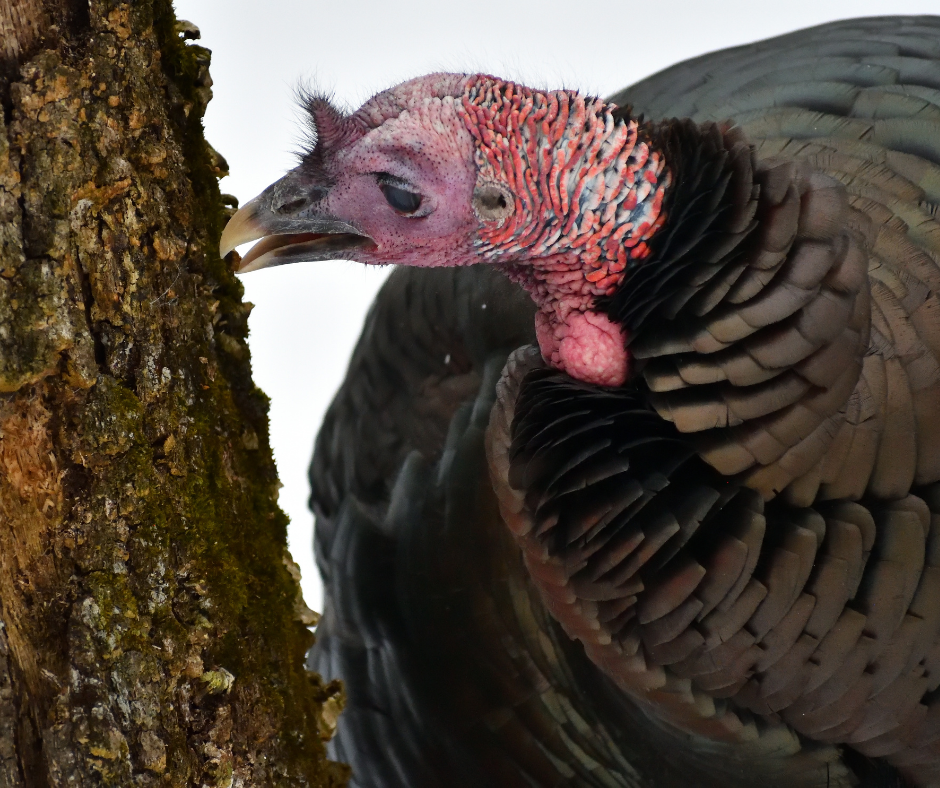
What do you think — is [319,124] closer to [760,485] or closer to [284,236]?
[284,236]

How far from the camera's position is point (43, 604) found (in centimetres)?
99

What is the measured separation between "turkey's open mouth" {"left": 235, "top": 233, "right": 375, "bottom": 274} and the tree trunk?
0.05 m

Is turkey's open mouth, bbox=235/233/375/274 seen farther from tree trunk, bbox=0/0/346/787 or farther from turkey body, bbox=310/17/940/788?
turkey body, bbox=310/17/940/788

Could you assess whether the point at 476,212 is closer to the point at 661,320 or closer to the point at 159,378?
the point at 661,320

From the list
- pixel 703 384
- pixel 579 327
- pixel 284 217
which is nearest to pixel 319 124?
pixel 284 217

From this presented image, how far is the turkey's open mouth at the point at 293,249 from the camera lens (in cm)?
115

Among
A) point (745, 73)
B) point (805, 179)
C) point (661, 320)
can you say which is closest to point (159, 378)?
point (661, 320)

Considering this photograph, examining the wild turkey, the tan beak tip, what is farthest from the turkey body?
the tan beak tip

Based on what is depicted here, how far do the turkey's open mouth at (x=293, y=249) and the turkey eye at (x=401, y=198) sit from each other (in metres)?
0.07

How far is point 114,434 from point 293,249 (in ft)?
0.94

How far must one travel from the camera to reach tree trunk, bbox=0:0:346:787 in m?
0.96

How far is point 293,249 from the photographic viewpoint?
115 cm

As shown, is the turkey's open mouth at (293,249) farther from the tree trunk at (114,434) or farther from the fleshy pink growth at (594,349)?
the fleshy pink growth at (594,349)

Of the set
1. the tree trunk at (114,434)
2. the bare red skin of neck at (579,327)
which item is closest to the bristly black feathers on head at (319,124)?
the tree trunk at (114,434)
